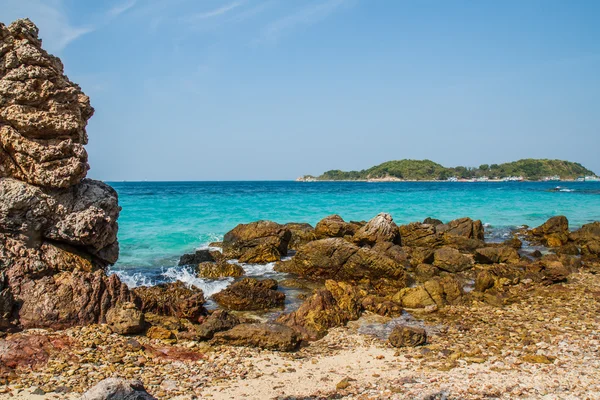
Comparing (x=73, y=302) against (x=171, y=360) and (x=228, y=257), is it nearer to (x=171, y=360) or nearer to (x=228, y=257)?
(x=171, y=360)

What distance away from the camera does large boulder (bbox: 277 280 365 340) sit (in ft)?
34.3

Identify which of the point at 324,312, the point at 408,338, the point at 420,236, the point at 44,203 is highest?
the point at 44,203

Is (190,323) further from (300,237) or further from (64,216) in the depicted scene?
(300,237)

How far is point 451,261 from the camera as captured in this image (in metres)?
17.3

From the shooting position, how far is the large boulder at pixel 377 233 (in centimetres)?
2047

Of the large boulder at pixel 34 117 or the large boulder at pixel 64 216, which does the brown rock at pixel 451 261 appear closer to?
the large boulder at pixel 64 216

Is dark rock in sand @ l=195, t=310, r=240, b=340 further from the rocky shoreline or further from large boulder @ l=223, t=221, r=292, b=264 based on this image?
large boulder @ l=223, t=221, r=292, b=264

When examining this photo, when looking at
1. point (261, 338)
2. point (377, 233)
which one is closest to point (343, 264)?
point (377, 233)

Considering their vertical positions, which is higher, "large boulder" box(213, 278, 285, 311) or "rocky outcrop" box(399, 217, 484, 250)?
"rocky outcrop" box(399, 217, 484, 250)

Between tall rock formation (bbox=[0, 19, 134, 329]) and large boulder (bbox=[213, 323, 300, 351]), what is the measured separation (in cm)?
269

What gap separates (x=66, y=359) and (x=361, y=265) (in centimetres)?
1040

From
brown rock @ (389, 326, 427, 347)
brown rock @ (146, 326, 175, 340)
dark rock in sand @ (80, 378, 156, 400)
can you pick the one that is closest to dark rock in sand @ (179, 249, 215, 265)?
brown rock @ (146, 326, 175, 340)

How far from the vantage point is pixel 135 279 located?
53.3 ft

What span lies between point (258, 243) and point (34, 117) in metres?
11.9
